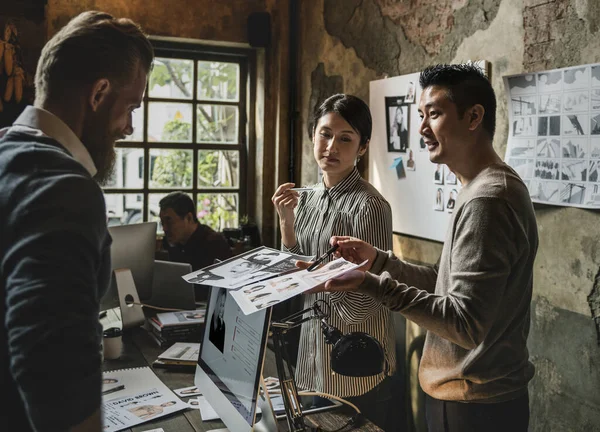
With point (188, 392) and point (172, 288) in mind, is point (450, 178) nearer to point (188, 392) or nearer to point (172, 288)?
point (172, 288)

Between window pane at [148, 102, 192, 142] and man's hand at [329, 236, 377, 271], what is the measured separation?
307cm

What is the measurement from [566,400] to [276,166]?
9.17 feet

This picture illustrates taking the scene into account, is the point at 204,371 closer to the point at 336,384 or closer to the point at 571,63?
the point at 336,384

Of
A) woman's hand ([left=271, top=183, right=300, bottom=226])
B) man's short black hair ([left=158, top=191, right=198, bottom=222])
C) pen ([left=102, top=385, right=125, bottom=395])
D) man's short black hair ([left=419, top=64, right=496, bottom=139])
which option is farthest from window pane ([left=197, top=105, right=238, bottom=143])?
man's short black hair ([left=419, top=64, right=496, bottom=139])

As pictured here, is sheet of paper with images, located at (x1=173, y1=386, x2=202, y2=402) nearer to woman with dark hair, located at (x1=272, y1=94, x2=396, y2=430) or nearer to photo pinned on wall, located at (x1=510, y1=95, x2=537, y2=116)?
woman with dark hair, located at (x1=272, y1=94, x2=396, y2=430)

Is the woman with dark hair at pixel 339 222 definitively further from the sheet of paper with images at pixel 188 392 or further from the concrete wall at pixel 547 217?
the concrete wall at pixel 547 217

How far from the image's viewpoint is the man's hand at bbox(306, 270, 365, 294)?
1467 mm

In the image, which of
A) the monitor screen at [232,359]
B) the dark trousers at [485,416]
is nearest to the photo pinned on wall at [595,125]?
the dark trousers at [485,416]

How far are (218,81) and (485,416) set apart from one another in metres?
3.78

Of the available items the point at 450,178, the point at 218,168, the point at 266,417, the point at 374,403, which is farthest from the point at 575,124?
the point at 218,168

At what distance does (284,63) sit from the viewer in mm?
4551

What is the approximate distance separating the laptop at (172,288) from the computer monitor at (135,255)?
1.4 inches

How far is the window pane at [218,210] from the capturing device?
4.75m

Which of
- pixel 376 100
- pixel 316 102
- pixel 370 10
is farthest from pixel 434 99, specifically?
pixel 316 102
